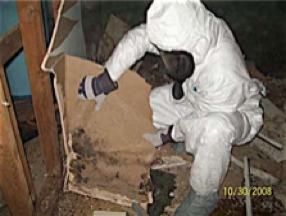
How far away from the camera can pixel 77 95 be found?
4.98 ft

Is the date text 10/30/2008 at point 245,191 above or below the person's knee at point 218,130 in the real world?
below

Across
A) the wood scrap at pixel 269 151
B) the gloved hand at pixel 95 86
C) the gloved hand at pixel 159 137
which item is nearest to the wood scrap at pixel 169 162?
the gloved hand at pixel 159 137

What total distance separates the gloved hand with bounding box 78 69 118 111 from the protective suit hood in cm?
27

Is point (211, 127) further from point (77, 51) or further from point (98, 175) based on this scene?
point (77, 51)

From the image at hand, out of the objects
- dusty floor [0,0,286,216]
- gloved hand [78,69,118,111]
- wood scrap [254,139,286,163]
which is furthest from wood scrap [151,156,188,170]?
gloved hand [78,69,118,111]

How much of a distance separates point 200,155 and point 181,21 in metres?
0.45

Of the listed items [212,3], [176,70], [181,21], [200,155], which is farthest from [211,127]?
[212,3]

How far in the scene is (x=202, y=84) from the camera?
1443 millimetres

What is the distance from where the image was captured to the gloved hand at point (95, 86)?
59.6 inches

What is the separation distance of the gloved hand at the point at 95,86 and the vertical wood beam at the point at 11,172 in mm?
315

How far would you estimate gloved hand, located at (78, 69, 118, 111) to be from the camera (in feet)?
4.97

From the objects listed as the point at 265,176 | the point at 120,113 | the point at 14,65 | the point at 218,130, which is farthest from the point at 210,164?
the point at 14,65

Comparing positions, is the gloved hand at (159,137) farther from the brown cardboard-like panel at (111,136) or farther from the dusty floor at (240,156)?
the dusty floor at (240,156)

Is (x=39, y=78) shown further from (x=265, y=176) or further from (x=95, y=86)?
(x=265, y=176)
